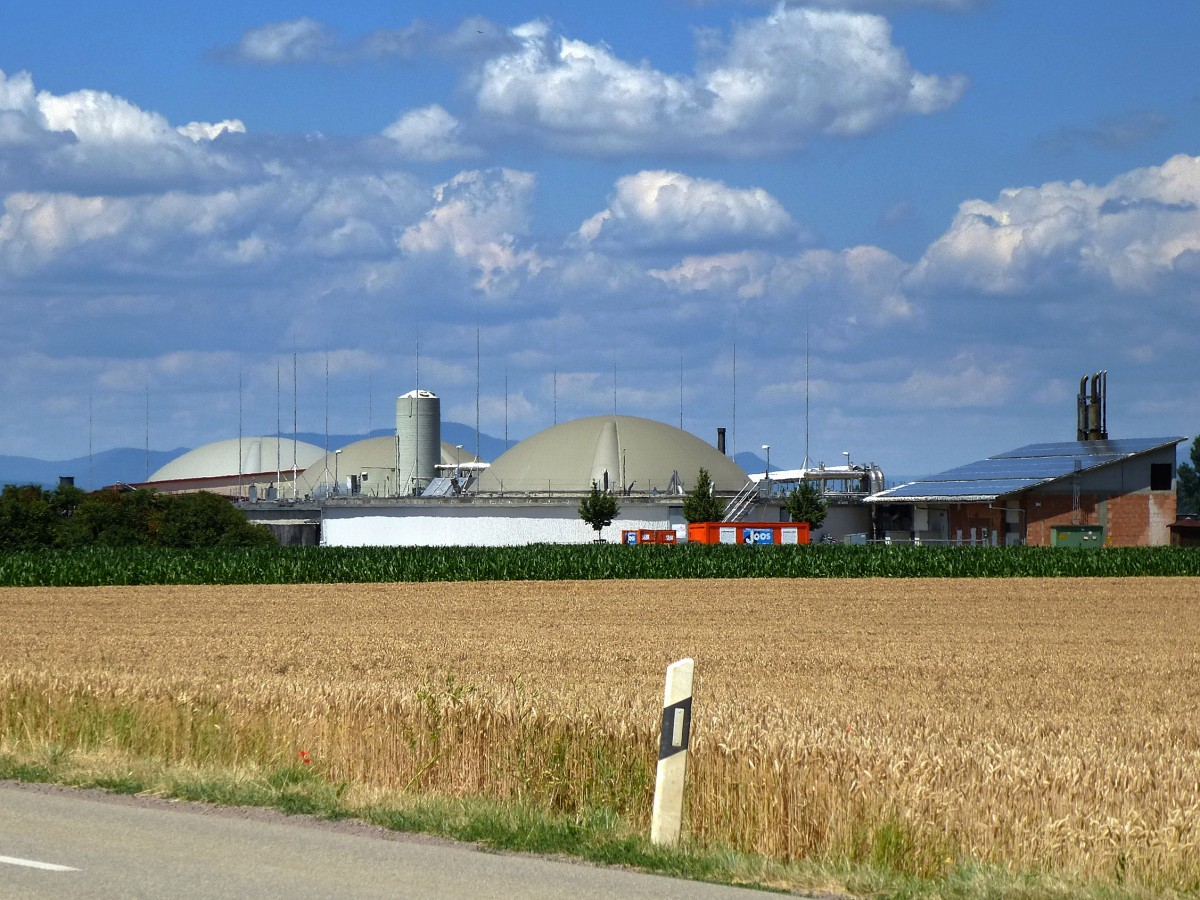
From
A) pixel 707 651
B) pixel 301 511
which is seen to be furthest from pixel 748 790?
pixel 301 511

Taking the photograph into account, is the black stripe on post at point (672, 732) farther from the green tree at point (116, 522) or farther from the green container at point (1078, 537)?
the green tree at point (116, 522)

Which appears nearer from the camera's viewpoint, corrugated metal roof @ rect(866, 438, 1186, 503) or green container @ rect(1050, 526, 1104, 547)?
green container @ rect(1050, 526, 1104, 547)

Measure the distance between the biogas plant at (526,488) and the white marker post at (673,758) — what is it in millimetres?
89444

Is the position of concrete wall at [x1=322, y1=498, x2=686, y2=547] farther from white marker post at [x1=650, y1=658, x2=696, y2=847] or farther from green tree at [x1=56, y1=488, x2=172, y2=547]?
white marker post at [x1=650, y1=658, x2=696, y2=847]

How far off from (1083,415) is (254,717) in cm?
8936

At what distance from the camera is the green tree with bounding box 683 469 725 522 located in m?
98.3

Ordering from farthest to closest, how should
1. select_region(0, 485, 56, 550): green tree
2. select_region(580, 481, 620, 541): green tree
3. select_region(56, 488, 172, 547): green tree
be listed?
select_region(580, 481, 620, 541): green tree
select_region(56, 488, 172, 547): green tree
select_region(0, 485, 56, 550): green tree

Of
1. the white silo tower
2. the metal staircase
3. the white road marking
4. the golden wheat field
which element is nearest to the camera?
the white road marking

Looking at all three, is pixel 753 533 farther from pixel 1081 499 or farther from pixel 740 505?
pixel 740 505

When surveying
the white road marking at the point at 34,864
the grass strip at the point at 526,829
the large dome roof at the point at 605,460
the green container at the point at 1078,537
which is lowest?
the grass strip at the point at 526,829

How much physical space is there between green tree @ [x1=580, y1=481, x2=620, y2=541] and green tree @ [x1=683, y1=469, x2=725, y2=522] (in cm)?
468

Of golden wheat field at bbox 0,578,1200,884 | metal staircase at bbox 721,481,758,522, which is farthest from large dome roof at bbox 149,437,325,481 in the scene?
golden wheat field at bbox 0,578,1200,884

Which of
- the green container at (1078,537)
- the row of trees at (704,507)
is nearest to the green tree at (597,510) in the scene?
the row of trees at (704,507)

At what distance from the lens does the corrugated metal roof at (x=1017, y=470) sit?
273ft
